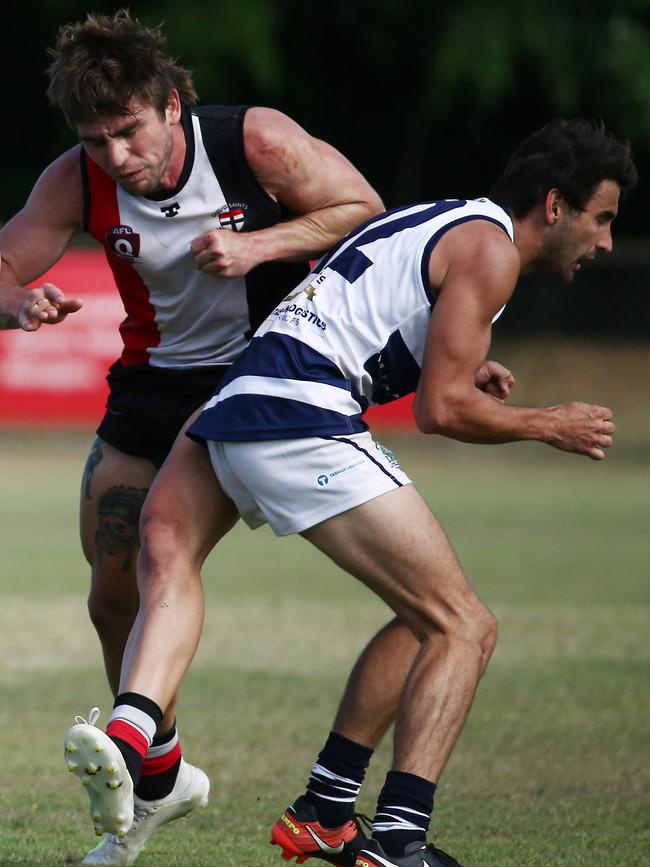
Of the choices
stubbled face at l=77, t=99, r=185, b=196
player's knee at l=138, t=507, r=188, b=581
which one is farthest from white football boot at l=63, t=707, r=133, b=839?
stubbled face at l=77, t=99, r=185, b=196

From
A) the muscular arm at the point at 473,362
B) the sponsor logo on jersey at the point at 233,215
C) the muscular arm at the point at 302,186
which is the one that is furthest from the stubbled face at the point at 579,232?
the sponsor logo on jersey at the point at 233,215

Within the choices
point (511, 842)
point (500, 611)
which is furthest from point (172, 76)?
point (500, 611)

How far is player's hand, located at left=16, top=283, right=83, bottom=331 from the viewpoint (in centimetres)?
469

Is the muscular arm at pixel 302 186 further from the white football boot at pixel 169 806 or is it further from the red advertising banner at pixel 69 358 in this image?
the red advertising banner at pixel 69 358

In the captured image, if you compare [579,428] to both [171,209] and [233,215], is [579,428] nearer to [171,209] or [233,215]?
[233,215]

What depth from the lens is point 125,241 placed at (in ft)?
16.2

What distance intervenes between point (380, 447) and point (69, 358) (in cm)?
1507

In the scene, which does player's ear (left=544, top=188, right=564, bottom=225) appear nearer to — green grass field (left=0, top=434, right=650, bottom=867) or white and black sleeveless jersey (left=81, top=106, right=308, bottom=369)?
white and black sleeveless jersey (left=81, top=106, right=308, bottom=369)

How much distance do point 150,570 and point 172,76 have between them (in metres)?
1.59

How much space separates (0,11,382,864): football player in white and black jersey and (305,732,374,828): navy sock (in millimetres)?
667

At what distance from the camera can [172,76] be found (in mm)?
4762

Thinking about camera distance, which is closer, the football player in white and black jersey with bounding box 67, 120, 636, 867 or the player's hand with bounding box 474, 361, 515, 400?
the football player in white and black jersey with bounding box 67, 120, 636, 867

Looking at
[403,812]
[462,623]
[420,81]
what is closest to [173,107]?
[462,623]

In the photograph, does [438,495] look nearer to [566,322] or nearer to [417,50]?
[566,322]
